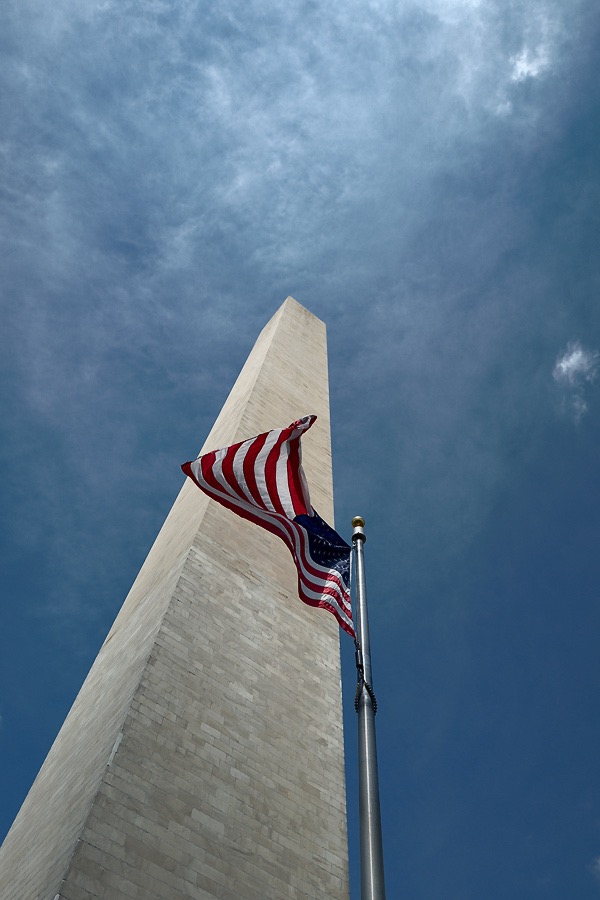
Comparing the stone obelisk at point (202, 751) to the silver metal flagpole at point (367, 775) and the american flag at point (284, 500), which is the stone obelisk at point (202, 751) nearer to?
the american flag at point (284, 500)

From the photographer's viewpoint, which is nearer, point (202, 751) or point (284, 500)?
point (202, 751)

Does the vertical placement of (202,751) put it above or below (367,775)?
above

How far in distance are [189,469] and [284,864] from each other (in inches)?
209

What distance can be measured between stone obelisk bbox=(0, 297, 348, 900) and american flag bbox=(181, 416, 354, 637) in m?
2.61

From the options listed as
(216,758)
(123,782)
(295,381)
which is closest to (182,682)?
(216,758)

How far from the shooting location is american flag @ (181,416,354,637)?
9.28 metres

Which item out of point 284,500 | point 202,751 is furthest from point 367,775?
point 284,500

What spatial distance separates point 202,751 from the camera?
990 cm

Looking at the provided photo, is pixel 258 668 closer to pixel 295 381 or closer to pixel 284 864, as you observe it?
pixel 284 864

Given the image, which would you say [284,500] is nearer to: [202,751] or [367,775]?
[202,751]

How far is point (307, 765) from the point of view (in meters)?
11.1

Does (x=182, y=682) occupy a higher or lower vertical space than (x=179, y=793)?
higher

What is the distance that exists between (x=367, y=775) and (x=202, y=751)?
12.1 ft

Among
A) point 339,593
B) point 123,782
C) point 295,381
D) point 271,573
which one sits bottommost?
point 123,782
